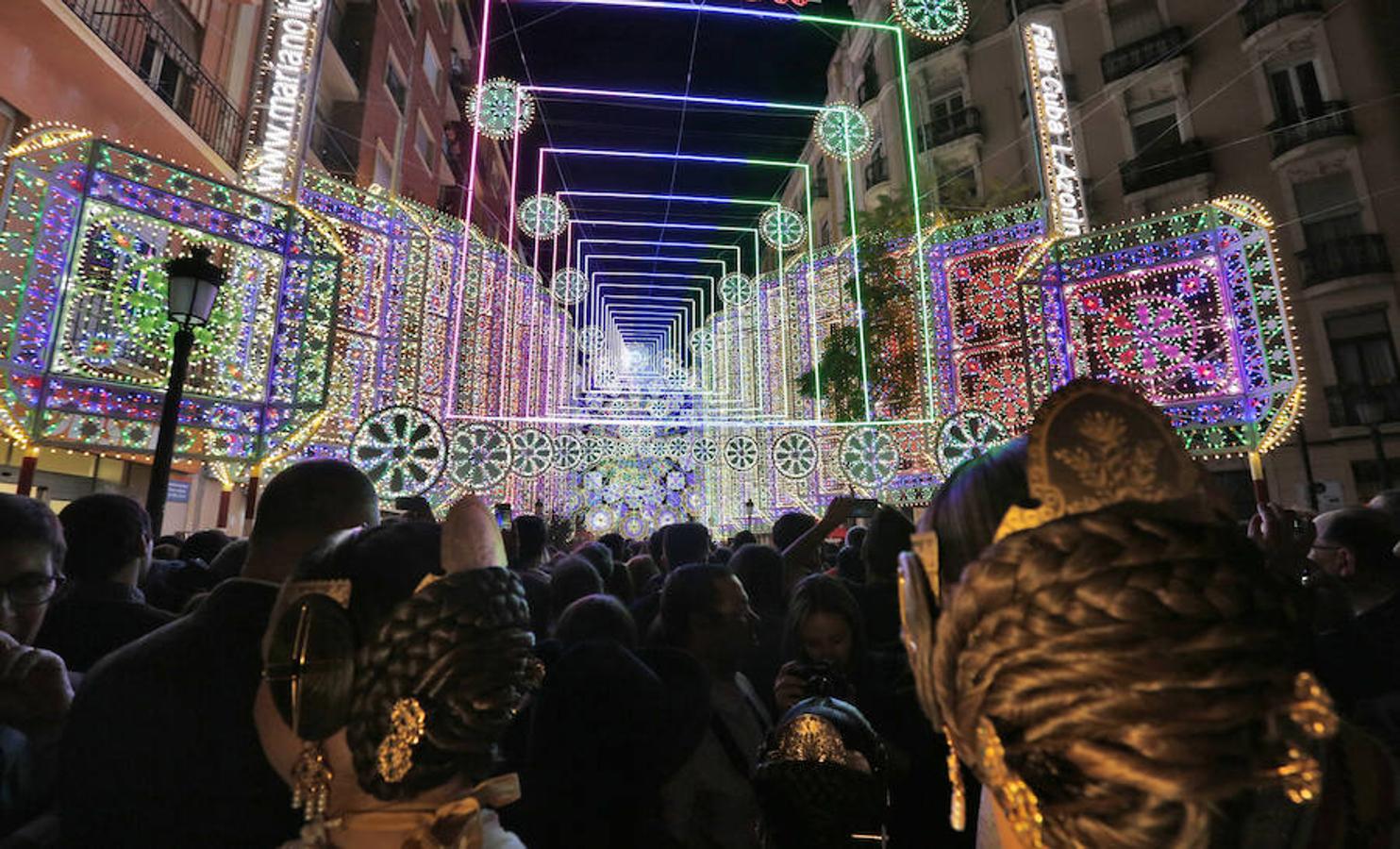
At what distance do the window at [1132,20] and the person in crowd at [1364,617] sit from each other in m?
23.9

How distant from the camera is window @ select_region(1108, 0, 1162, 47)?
21125mm

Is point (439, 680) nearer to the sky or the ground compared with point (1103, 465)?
nearer to the ground

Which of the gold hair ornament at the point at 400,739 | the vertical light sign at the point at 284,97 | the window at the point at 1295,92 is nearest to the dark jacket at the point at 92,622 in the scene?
the gold hair ornament at the point at 400,739

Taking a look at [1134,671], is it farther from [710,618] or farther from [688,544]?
[688,544]

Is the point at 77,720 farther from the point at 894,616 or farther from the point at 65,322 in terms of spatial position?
the point at 65,322

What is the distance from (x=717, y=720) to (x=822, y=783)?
1.21m

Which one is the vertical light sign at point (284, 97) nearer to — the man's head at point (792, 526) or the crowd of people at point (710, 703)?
the man's head at point (792, 526)

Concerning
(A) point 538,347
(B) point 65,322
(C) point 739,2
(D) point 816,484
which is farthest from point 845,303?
(B) point 65,322

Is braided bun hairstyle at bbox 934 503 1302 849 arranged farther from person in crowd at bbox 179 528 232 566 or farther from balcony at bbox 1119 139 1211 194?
balcony at bbox 1119 139 1211 194

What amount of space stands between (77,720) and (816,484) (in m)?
14.7

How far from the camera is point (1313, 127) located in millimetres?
18281

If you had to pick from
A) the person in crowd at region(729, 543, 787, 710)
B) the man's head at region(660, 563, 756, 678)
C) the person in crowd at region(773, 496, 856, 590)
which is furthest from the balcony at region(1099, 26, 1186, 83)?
the man's head at region(660, 563, 756, 678)

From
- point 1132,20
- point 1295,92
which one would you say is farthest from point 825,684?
point 1132,20

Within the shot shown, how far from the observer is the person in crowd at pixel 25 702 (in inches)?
62.3
